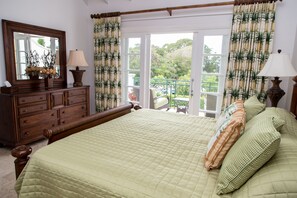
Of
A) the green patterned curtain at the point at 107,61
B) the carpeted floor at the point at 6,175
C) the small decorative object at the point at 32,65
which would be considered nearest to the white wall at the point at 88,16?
the green patterned curtain at the point at 107,61

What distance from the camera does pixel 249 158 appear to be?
103 cm

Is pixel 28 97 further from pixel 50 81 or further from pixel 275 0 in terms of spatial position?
pixel 275 0

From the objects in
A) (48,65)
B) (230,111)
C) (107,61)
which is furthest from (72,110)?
(230,111)

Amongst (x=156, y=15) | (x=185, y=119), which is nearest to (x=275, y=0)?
(x=156, y=15)

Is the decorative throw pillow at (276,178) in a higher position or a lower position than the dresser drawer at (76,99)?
higher

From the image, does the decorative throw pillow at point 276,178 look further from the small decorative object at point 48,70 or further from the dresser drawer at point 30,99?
the small decorative object at point 48,70

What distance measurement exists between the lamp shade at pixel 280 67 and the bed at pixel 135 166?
84cm

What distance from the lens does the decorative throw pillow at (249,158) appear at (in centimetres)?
100

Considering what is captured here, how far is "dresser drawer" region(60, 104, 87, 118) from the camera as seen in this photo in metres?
3.75

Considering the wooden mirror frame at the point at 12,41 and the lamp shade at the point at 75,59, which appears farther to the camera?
the lamp shade at the point at 75,59

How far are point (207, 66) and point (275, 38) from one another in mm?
1101

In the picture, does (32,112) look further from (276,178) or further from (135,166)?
(276,178)

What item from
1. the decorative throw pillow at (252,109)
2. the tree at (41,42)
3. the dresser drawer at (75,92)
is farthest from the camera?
the dresser drawer at (75,92)

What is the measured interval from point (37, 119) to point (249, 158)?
3276 mm
